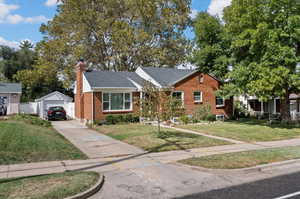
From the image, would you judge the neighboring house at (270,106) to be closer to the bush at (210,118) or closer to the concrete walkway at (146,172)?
the bush at (210,118)

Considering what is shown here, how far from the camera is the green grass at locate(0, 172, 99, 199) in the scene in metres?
5.45

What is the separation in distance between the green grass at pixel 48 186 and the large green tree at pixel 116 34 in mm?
27914

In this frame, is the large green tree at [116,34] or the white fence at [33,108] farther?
the large green tree at [116,34]

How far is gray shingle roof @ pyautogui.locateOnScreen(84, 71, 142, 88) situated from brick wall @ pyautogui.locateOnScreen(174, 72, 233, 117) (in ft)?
14.9

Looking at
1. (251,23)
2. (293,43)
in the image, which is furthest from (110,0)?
(293,43)

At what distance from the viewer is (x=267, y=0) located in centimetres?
1864

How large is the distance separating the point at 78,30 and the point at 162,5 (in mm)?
13113

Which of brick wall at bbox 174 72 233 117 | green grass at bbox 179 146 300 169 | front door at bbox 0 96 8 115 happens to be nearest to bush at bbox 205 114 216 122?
brick wall at bbox 174 72 233 117

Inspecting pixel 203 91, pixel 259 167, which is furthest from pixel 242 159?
pixel 203 91

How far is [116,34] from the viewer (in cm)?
3325

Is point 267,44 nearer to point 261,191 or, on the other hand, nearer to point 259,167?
point 259,167

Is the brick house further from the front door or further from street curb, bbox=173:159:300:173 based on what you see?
street curb, bbox=173:159:300:173

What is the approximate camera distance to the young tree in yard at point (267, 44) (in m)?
17.3

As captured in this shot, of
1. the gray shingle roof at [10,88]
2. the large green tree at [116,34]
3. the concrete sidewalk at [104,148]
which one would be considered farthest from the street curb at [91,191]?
the large green tree at [116,34]
